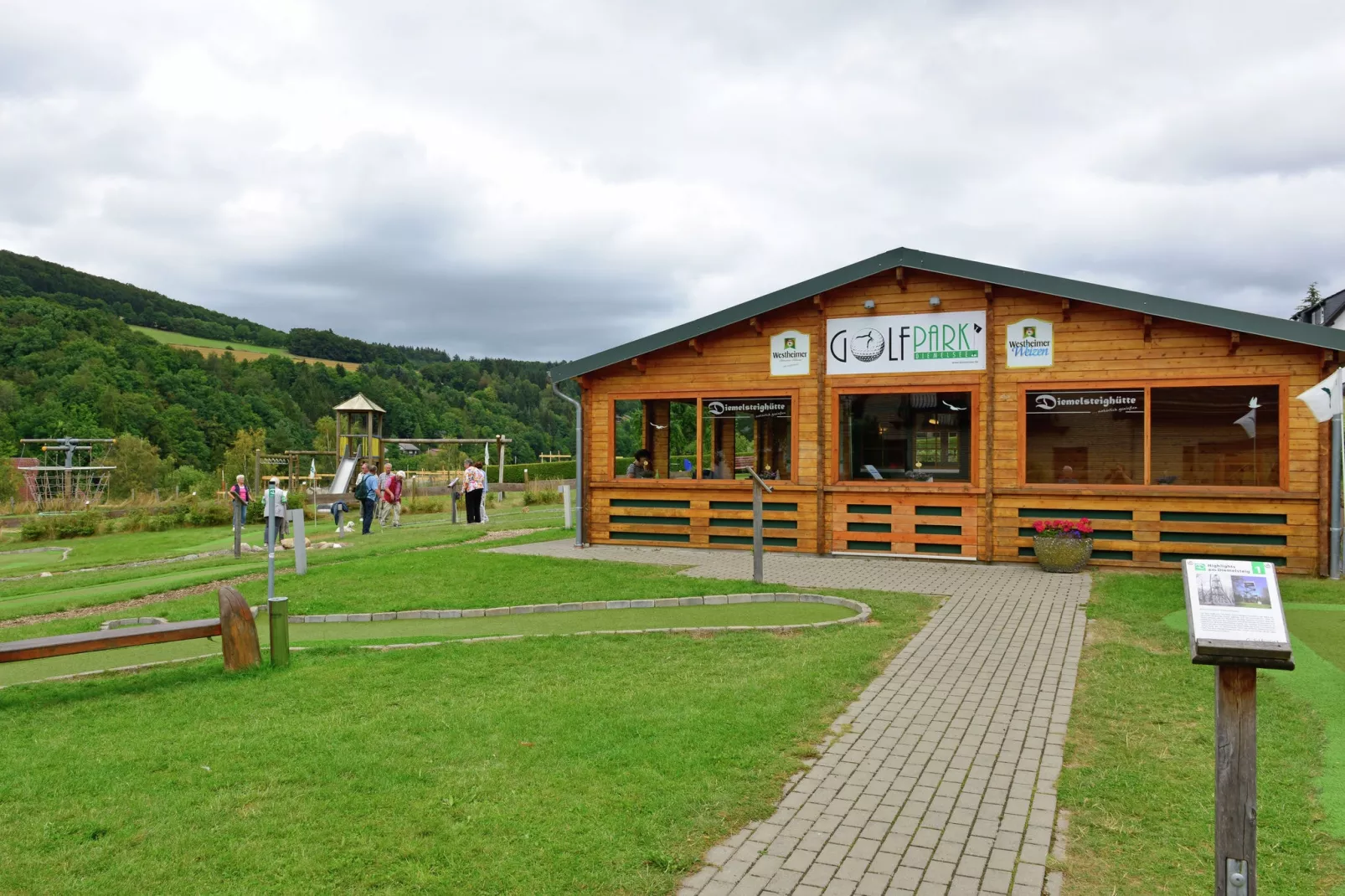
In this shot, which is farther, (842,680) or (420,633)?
(420,633)

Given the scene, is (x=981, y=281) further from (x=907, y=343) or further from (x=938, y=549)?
(x=938, y=549)

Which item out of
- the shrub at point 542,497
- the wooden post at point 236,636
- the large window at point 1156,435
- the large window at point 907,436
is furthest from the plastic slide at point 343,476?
the wooden post at point 236,636

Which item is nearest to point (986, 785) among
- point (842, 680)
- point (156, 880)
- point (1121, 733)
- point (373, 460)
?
point (1121, 733)

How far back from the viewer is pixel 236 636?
692 cm

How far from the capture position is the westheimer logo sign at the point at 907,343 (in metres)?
13.1

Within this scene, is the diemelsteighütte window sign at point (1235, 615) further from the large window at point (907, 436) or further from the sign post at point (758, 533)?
the large window at point (907, 436)

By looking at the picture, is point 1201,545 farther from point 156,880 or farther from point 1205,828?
point 156,880

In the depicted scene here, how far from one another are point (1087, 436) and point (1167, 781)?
28.9 feet

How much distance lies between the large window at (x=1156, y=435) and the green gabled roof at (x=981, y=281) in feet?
2.87

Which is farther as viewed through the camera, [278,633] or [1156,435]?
[1156,435]

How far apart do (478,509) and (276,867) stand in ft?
62.5

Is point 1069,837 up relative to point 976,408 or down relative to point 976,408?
down

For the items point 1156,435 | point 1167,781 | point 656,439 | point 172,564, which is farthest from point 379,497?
point 1167,781

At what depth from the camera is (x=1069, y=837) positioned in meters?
3.91
